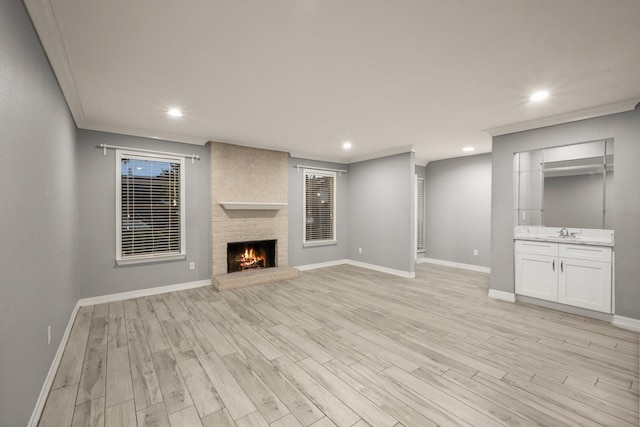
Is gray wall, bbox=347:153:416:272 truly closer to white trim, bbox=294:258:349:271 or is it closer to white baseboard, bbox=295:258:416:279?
white baseboard, bbox=295:258:416:279

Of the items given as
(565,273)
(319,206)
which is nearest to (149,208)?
(319,206)

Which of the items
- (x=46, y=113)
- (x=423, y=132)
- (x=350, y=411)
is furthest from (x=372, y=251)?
(x=46, y=113)

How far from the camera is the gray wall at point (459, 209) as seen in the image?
236 inches

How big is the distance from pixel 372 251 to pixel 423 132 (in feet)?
9.55

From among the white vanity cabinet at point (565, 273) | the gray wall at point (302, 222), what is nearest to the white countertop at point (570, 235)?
the white vanity cabinet at point (565, 273)

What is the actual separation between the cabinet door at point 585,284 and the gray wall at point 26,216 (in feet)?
17.4

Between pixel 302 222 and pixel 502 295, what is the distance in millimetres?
3913

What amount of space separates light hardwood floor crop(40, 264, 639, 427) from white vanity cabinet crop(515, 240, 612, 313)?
276 mm

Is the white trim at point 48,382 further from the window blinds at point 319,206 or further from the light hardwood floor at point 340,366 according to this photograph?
the window blinds at point 319,206

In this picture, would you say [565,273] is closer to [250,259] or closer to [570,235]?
[570,235]

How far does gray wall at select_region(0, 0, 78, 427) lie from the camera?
1.35 metres

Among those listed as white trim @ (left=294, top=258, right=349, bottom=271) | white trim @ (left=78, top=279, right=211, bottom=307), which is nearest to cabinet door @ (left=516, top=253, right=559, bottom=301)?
white trim @ (left=294, top=258, right=349, bottom=271)

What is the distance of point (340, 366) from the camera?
2354 millimetres

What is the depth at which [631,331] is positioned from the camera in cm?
308
